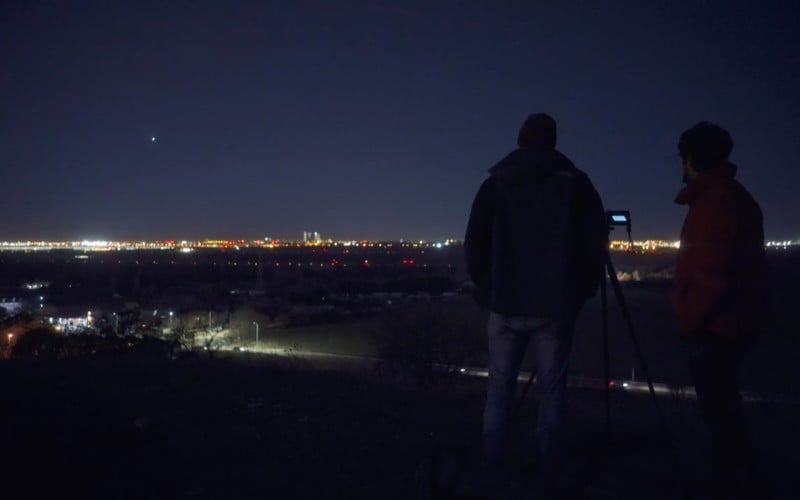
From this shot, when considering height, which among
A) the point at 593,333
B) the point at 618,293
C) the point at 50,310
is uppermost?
the point at 618,293

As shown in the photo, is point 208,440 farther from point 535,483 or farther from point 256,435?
point 535,483

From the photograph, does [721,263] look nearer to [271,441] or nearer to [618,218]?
[618,218]

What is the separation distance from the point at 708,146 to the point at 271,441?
12.0 ft

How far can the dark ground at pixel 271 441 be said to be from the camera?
3752 millimetres

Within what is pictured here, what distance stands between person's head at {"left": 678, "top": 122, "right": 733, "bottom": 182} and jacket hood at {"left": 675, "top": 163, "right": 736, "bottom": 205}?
7 centimetres

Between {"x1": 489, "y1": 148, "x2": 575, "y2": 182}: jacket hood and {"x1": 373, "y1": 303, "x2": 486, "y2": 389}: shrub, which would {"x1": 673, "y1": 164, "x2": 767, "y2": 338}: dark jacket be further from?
{"x1": 373, "y1": 303, "x2": 486, "y2": 389}: shrub

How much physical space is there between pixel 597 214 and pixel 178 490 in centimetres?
303

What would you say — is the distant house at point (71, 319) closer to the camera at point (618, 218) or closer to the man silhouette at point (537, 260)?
the camera at point (618, 218)

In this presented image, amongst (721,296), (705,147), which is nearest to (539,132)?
(705,147)

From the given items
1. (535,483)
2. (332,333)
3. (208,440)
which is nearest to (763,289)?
(535,483)

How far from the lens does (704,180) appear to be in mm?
3104

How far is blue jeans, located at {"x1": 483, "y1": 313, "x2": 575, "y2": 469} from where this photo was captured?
3.35 metres

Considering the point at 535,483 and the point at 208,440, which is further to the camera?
the point at 208,440

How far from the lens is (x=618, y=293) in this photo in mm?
4113
